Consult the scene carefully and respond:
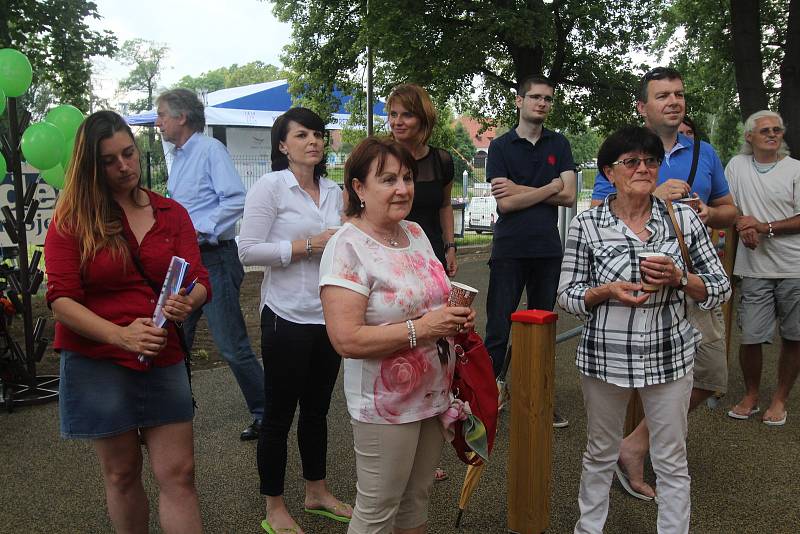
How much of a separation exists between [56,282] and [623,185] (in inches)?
86.8

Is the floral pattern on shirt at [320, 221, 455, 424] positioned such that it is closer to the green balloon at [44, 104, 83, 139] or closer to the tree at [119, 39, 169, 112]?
the green balloon at [44, 104, 83, 139]

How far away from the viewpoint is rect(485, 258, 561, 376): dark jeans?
450 cm

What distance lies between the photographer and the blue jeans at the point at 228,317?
4.46 metres

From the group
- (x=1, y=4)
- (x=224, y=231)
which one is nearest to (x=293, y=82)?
(x=1, y=4)

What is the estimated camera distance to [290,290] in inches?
131

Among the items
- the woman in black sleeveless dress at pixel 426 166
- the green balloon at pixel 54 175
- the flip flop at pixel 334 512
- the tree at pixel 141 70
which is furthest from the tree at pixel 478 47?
the tree at pixel 141 70

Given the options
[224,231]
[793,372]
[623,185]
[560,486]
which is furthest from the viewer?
[793,372]

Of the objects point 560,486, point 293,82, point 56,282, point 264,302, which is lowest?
point 560,486

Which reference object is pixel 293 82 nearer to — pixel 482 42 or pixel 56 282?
pixel 482 42

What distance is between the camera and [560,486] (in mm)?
3977

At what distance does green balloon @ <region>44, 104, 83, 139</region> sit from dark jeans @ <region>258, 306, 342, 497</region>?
3683 mm

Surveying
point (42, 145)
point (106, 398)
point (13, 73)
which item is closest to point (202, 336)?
point (42, 145)

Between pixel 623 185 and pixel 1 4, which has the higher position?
pixel 1 4

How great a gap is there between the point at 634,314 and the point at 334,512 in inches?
70.3
